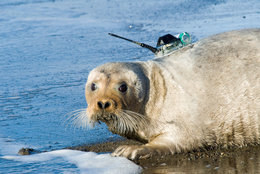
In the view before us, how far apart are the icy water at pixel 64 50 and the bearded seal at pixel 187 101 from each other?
499 mm

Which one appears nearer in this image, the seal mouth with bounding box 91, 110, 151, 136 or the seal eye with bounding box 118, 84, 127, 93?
the seal mouth with bounding box 91, 110, 151, 136

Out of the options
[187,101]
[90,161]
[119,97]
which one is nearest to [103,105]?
[119,97]

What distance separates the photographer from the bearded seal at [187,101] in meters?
4.57

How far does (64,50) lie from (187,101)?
5.81 meters

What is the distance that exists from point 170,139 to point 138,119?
0.37 meters

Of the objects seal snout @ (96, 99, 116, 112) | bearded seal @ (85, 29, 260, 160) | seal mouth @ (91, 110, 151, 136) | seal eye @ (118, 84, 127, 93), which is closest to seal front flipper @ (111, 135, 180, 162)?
bearded seal @ (85, 29, 260, 160)

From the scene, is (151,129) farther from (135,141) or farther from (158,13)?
(158,13)

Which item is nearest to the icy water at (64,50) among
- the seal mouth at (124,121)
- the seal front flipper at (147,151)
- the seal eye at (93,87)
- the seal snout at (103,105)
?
the seal front flipper at (147,151)

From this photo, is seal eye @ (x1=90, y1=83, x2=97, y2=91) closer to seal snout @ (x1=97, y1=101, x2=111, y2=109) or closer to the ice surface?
seal snout @ (x1=97, y1=101, x2=111, y2=109)


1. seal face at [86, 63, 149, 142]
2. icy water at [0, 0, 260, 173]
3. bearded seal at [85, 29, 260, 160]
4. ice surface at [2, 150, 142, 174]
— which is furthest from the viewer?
icy water at [0, 0, 260, 173]

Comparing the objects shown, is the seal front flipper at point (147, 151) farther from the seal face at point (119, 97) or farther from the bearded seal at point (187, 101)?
the seal face at point (119, 97)

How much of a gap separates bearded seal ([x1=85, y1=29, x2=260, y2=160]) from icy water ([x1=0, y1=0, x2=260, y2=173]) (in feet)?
1.64

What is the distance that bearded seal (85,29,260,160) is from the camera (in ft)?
15.0

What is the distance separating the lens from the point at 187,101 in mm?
4715
